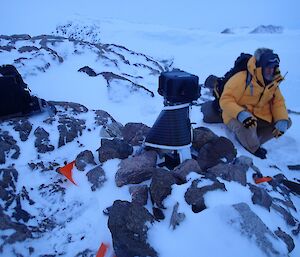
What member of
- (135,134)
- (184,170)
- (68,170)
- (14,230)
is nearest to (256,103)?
(135,134)

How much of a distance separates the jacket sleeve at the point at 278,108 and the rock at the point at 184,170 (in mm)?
1960

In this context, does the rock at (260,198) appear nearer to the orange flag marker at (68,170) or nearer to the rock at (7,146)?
the orange flag marker at (68,170)

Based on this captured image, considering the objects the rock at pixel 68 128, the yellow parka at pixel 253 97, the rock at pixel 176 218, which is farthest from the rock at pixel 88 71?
the rock at pixel 176 218

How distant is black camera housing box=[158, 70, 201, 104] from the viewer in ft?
8.92

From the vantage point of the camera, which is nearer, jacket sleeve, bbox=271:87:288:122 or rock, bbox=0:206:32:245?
rock, bbox=0:206:32:245

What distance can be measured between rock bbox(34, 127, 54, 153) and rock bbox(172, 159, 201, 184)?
146 cm

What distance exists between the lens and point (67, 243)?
233cm

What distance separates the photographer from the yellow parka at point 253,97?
3.89 metres

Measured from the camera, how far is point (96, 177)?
287cm

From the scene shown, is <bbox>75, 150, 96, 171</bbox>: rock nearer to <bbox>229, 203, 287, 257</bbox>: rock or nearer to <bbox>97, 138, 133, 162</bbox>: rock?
<bbox>97, 138, 133, 162</bbox>: rock

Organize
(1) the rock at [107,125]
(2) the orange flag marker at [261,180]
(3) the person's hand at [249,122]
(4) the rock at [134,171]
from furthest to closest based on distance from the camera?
1. (3) the person's hand at [249,122]
2. (1) the rock at [107,125]
3. (2) the orange flag marker at [261,180]
4. (4) the rock at [134,171]

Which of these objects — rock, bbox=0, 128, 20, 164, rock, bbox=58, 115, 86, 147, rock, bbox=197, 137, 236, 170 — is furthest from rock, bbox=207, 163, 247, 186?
rock, bbox=0, 128, 20, 164

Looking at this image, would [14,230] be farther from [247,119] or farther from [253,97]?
[253,97]

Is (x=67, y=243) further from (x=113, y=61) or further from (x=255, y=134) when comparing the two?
(x=113, y=61)
